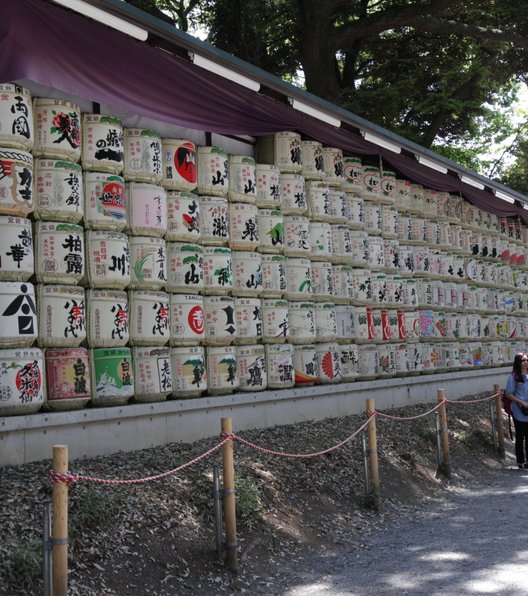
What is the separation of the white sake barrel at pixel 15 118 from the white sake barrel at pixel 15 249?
1.95 ft

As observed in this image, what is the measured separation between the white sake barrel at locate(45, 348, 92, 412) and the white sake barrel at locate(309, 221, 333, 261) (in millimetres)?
3762

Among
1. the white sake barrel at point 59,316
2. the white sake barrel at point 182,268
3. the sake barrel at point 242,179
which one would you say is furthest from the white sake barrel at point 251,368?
the white sake barrel at point 59,316

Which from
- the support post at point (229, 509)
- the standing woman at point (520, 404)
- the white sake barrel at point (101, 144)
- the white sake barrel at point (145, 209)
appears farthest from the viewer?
the standing woman at point (520, 404)

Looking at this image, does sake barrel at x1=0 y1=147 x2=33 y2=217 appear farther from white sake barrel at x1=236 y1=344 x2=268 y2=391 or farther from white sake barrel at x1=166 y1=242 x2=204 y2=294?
white sake barrel at x1=236 y1=344 x2=268 y2=391

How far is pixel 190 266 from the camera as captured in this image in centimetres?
778

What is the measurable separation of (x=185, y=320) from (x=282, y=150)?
2.70m

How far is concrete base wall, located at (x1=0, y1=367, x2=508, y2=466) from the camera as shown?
6.10 metres

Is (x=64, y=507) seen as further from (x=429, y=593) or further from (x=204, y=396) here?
(x=204, y=396)

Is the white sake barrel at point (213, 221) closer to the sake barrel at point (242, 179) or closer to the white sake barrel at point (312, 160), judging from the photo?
the sake barrel at point (242, 179)

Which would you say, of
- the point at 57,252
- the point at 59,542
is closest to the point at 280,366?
the point at 57,252

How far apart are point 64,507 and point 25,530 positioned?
3.24 feet

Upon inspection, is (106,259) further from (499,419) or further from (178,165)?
(499,419)

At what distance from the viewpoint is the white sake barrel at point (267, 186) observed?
8.92 m

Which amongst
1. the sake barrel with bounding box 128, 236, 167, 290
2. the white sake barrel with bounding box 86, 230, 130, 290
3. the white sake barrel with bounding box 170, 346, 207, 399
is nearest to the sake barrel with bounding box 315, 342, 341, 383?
the white sake barrel with bounding box 170, 346, 207, 399
